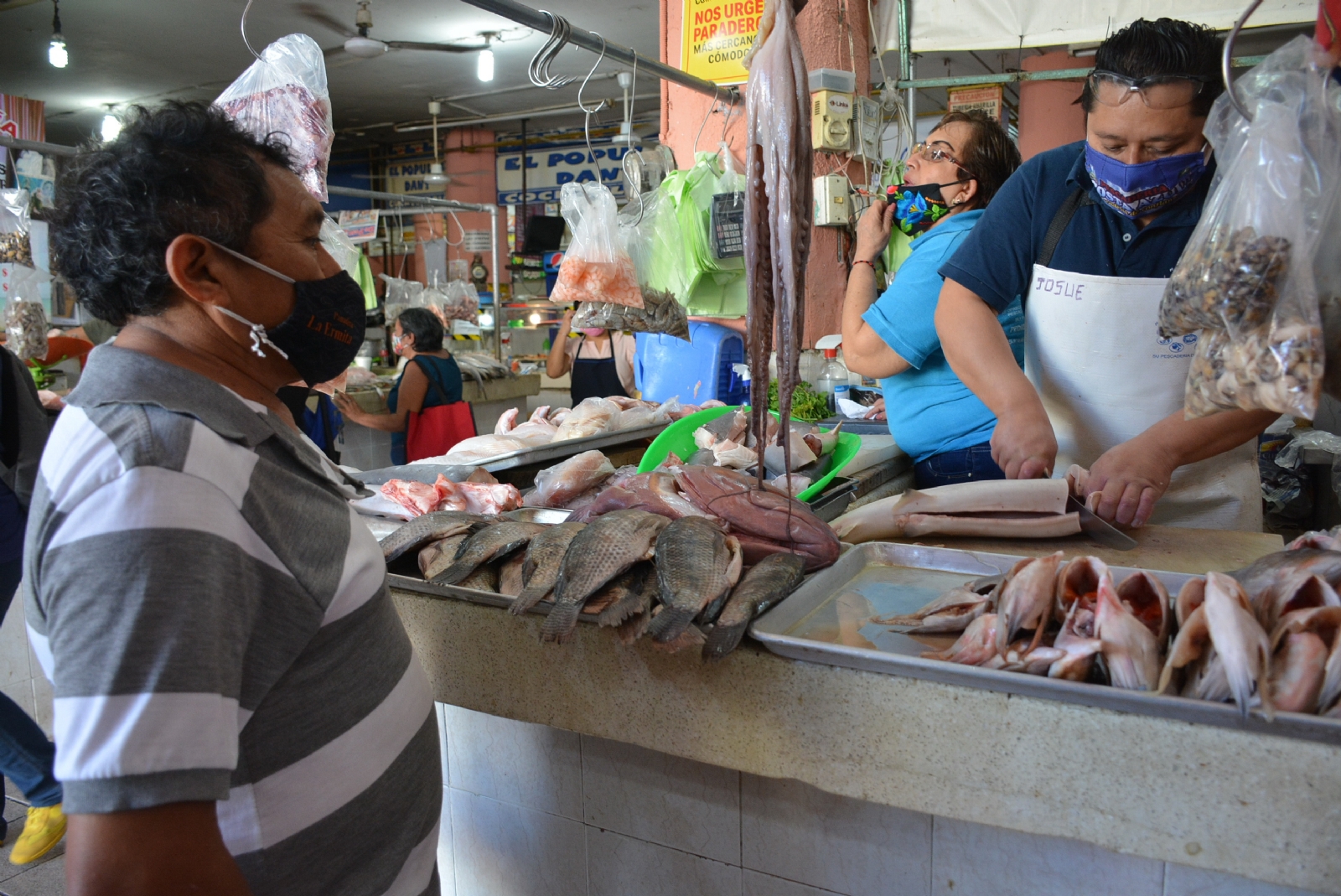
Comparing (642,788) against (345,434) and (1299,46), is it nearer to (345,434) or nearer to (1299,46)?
(1299,46)

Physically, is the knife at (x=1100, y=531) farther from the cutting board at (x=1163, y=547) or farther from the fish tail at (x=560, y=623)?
the fish tail at (x=560, y=623)

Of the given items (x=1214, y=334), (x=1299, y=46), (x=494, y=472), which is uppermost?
(x=1299, y=46)

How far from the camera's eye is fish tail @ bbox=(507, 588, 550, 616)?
5.15 feet

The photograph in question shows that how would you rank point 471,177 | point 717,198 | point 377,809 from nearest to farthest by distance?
point 377,809, point 717,198, point 471,177

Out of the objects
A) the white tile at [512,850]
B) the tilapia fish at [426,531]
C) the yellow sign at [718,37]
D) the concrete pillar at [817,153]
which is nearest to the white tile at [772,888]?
the white tile at [512,850]

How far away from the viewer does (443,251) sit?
1177 cm

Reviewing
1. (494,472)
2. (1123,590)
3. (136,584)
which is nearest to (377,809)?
(136,584)

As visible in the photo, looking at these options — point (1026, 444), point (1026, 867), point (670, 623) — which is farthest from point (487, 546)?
point (1026, 444)

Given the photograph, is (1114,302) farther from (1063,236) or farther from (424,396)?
(424,396)

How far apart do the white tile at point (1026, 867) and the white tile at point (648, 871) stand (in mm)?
448

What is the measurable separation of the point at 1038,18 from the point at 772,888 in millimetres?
4392

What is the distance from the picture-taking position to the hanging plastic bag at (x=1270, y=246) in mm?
1246

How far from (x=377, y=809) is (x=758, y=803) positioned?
30.7 inches

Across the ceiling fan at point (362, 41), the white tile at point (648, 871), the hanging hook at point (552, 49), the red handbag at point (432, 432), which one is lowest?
the white tile at point (648, 871)
